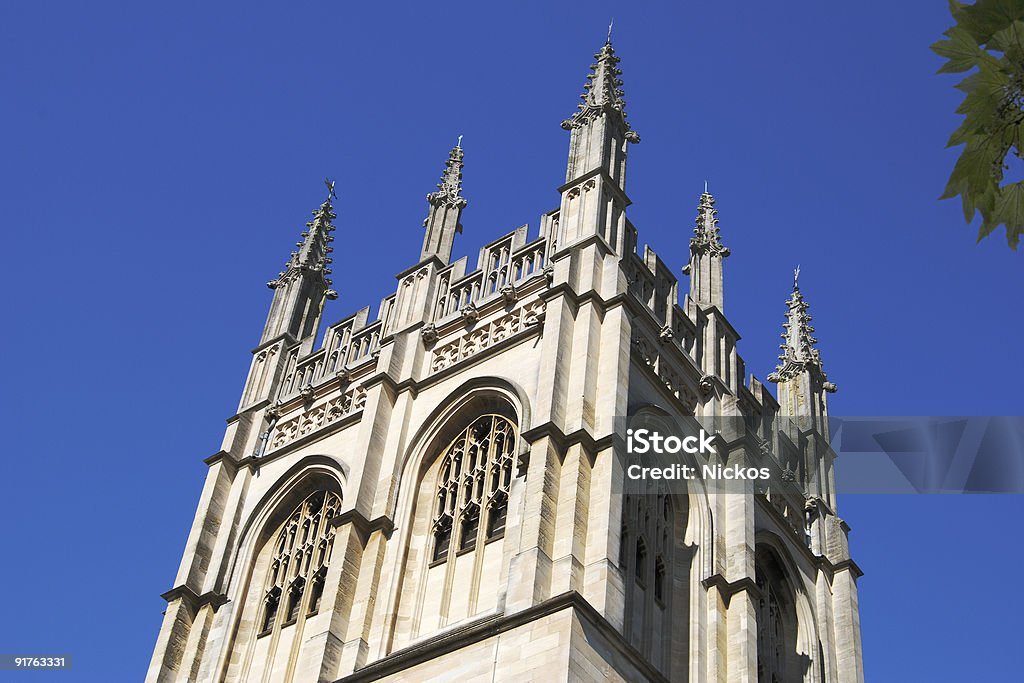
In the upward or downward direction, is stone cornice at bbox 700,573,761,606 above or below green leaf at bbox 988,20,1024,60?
above

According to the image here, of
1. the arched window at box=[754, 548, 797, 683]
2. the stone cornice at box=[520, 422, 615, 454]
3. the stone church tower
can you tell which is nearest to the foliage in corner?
the stone church tower

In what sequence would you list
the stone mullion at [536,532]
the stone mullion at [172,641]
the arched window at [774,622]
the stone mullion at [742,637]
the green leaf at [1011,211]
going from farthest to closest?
the arched window at [774,622] → the stone mullion at [172,641] → the stone mullion at [742,637] → the stone mullion at [536,532] → the green leaf at [1011,211]

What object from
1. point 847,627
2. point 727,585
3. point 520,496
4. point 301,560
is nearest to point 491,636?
point 520,496

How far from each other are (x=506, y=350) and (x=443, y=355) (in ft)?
5.42

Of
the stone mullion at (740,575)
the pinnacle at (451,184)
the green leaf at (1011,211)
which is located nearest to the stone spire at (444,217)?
the pinnacle at (451,184)

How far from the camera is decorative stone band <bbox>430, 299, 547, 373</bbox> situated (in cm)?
2403

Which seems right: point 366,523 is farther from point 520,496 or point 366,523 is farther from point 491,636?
point 491,636

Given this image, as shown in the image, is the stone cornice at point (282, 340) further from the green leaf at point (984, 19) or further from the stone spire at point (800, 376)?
the green leaf at point (984, 19)

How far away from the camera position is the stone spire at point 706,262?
28.6 m

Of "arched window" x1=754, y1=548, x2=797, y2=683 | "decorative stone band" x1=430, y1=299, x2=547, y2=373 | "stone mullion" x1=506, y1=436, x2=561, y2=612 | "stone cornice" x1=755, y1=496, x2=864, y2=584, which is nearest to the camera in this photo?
"stone mullion" x1=506, y1=436, x2=561, y2=612

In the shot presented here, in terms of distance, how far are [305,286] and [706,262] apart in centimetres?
858

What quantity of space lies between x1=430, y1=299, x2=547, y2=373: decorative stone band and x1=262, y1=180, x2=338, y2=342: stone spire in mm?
5416

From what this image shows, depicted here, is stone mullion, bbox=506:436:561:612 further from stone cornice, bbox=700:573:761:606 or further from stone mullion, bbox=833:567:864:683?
stone mullion, bbox=833:567:864:683

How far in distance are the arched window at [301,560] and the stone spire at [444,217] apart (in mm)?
5459
